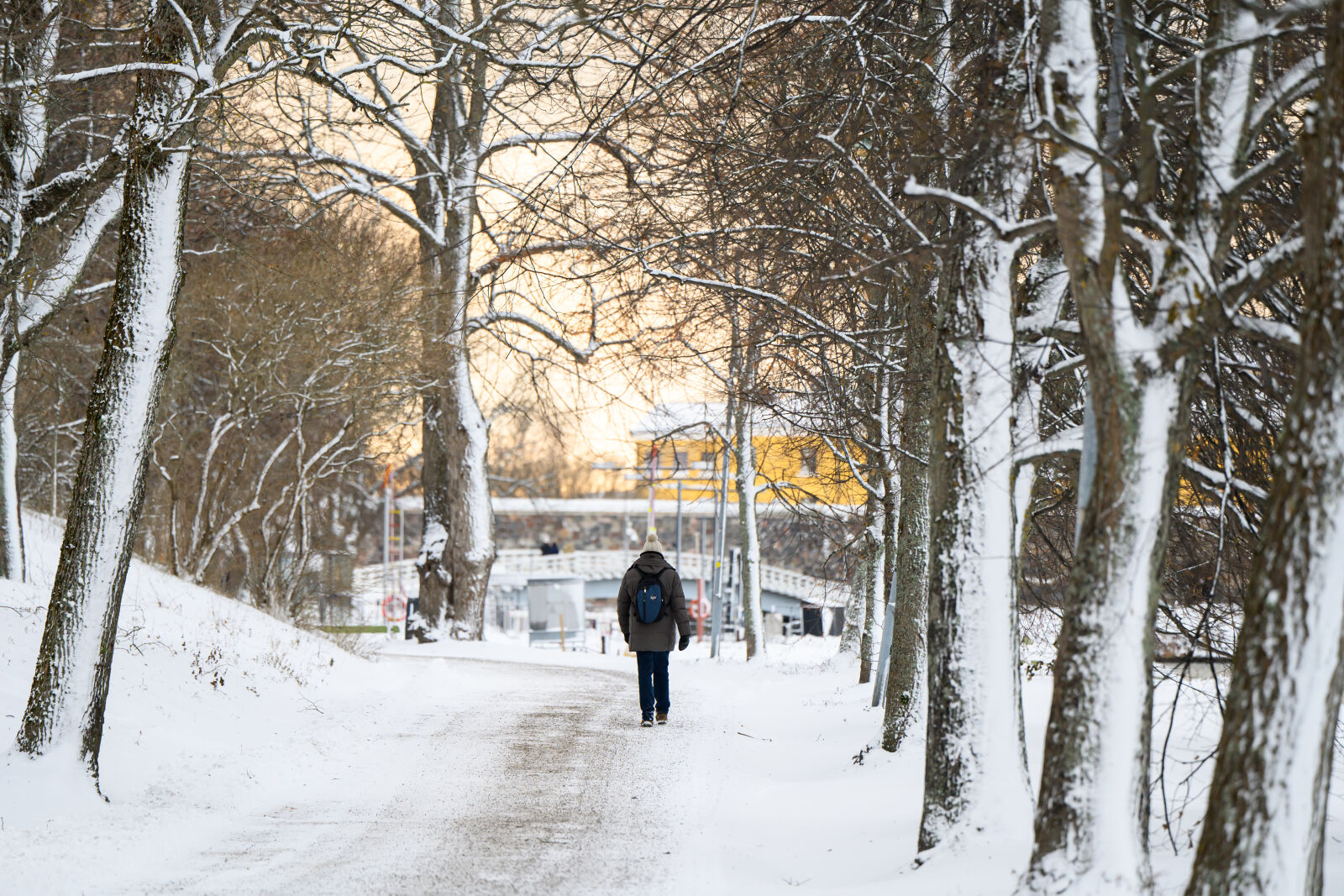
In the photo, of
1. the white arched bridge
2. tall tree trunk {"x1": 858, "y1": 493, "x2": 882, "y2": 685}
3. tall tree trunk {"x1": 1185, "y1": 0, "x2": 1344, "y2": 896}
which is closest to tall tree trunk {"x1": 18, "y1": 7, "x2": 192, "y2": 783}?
tall tree trunk {"x1": 1185, "y1": 0, "x2": 1344, "y2": 896}

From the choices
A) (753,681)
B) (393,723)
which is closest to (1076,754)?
(393,723)

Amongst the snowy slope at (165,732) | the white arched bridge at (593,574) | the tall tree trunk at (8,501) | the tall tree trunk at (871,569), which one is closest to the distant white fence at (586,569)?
the white arched bridge at (593,574)

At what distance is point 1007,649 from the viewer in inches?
258

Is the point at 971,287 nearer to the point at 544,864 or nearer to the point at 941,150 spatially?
the point at 941,150

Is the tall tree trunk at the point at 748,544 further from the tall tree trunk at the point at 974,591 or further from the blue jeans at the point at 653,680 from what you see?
the tall tree trunk at the point at 974,591

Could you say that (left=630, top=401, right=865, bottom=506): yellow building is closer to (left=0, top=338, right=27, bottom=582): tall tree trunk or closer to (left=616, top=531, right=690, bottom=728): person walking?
(left=616, top=531, right=690, bottom=728): person walking

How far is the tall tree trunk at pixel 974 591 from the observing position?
256 inches

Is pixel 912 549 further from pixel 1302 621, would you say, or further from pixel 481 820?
pixel 1302 621

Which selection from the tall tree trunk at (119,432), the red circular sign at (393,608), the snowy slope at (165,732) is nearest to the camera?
the snowy slope at (165,732)

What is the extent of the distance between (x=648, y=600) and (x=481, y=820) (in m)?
4.75

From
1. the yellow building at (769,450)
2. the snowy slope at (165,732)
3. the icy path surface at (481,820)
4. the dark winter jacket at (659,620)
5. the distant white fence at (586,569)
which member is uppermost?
the yellow building at (769,450)

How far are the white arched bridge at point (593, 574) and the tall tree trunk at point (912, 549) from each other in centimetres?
4191

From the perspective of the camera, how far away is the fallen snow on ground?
21.4 ft

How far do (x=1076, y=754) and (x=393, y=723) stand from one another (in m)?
8.32
